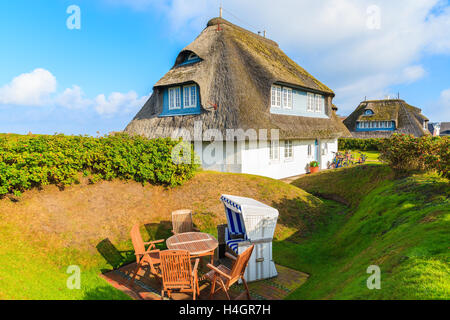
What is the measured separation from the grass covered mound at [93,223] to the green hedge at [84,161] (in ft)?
1.27

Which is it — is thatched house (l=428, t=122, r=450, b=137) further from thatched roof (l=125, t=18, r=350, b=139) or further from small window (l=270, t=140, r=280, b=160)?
small window (l=270, t=140, r=280, b=160)

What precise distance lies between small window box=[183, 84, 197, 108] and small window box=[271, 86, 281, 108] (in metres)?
5.64

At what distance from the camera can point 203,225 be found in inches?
376

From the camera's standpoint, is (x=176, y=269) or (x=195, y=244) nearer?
(x=176, y=269)

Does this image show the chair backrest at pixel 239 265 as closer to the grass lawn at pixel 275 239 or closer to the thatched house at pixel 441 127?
the grass lawn at pixel 275 239

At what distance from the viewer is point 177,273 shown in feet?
16.9

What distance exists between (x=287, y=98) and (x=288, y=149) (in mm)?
3975

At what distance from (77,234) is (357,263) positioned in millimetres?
7384

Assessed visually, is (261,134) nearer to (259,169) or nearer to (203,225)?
(259,169)

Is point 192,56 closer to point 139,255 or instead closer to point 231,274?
point 139,255

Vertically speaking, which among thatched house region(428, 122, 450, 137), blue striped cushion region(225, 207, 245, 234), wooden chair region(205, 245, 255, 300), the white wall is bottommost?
wooden chair region(205, 245, 255, 300)

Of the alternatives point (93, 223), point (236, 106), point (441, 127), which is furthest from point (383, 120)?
point (441, 127)

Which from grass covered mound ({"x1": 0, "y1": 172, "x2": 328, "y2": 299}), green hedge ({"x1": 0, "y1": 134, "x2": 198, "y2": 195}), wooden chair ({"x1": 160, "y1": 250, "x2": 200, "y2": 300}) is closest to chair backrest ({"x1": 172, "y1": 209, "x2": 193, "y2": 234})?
grass covered mound ({"x1": 0, "y1": 172, "x2": 328, "y2": 299})

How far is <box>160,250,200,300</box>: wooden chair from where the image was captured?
16.5ft
